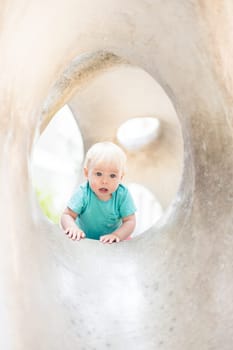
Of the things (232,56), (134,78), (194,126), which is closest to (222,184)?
(194,126)

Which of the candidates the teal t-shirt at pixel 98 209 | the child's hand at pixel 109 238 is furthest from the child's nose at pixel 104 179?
the child's hand at pixel 109 238

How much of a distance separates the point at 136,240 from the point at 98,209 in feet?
0.71

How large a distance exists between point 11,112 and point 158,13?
2.49 ft

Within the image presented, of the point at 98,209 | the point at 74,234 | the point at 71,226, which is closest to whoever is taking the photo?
the point at 74,234

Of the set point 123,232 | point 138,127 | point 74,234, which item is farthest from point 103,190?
point 138,127

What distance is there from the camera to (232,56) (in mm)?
1921

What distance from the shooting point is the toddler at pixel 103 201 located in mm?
2828

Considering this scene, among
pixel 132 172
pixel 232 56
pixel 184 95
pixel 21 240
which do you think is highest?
pixel 132 172

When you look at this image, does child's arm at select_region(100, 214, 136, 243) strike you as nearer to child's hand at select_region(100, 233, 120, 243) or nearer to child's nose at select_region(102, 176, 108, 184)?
child's hand at select_region(100, 233, 120, 243)

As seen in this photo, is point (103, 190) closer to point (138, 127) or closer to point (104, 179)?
point (104, 179)

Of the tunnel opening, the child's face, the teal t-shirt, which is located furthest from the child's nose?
the tunnel opening

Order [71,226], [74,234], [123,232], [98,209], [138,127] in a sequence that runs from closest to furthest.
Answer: [74,234] < [71,226] < [123,232] < [98,209] < [138,127]

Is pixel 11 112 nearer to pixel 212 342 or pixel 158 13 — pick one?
pixel 158 13

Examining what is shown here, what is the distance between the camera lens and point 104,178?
9.33 feet
